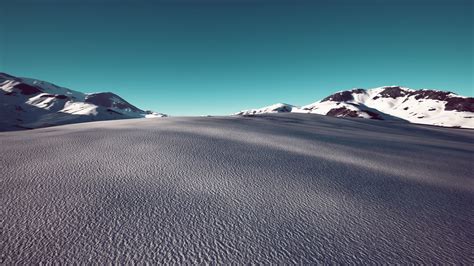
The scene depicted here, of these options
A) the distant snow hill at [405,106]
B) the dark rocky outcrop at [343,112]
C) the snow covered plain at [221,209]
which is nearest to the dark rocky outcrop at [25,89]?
the distant snow hill at [405,106]

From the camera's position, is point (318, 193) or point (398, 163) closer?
point (318, 193)

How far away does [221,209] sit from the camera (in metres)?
2.49

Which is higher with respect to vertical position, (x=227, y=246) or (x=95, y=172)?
(x=95, y=172)

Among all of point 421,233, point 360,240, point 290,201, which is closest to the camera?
point 360,240

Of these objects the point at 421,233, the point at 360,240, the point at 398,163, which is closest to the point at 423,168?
the point at 398,163

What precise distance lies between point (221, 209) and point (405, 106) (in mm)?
153765

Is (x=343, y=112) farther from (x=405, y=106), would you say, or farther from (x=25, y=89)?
(x=25, y=89)

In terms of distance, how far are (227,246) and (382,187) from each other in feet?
9.69

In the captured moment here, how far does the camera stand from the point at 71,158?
385cm

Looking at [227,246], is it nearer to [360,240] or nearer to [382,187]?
[360,240]

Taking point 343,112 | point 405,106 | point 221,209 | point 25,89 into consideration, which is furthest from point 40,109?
point 405,106

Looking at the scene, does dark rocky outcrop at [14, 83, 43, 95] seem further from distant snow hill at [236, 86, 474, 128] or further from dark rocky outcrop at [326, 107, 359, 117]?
dark rocky outcrop at [326, 107, 359, 117]

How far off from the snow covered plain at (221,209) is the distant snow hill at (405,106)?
49.1m

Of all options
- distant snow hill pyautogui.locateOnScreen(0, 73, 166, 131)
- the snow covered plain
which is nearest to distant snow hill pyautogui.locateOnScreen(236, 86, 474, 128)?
the snow covered plain
